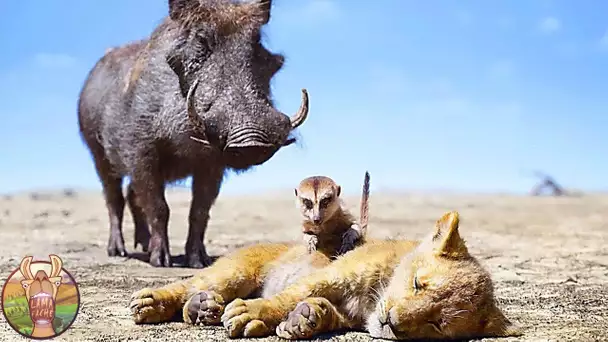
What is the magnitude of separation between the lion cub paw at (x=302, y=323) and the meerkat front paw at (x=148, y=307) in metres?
0.92

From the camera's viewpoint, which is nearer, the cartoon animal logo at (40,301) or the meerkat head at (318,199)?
the cartoon animal logo at (40,301)

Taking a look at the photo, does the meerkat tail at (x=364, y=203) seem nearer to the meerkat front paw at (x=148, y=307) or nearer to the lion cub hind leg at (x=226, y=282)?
the lion cub hind leg at (x=226, y=282)

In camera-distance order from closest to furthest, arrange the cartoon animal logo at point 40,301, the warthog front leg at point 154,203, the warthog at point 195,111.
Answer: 1. the cartoon animal logo at point 40,301
2. the warthog at point 195,111
3. the warthog front leg at point 154,203

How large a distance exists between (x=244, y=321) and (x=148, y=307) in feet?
2.68

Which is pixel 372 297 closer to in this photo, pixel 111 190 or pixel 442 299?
pixel 442 299

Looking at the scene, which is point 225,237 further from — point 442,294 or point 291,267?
point 442,294

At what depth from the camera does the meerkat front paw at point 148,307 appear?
16.1 feet

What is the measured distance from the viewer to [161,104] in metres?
8.75

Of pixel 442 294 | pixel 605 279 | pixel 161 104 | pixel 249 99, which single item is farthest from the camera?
pixel 161 104

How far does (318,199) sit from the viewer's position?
5.51 metres

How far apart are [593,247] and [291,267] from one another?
22.7 feet

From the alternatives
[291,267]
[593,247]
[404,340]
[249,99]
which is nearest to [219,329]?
[291,267]

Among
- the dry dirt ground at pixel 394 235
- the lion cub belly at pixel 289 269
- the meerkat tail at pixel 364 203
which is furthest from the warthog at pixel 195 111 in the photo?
the lion cub belly at pixel 289 269

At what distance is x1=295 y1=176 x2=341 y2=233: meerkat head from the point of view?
5.49 metres
